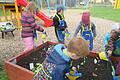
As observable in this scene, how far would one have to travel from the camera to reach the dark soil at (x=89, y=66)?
3117 mm

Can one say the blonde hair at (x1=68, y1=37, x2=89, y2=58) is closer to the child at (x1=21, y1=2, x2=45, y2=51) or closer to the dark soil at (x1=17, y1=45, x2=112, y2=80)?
the dark soil at (x1=17, y1=45, x2=112, y2=80)

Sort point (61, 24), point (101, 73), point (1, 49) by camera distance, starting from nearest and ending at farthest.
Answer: point (101, 73) → point (61, 24) → point (1, 49)

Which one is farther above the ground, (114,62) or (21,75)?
(114,62)

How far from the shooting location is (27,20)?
3670 mm

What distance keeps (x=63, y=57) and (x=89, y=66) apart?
182cm

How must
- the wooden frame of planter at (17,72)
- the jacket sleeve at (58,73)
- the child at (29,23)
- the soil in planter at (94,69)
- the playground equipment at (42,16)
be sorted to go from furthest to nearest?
the playground equipment at (42,16)
the child at (29,23)
the soil in planter at (94,69)
the wooden frame of planter at (17,72)
the jacket sleeve at (58,73)

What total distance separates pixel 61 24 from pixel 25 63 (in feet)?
5.02

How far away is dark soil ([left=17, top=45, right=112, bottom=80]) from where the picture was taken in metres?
3.12

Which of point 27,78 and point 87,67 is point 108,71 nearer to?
point 87,67

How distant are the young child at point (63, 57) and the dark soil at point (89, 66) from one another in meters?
1.31

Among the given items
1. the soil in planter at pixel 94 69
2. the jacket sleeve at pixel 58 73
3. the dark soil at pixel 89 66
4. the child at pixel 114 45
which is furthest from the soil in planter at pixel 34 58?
the jacket sleeve at pixel 58 73

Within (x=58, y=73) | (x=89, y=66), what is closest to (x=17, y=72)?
(x=89, y=66)

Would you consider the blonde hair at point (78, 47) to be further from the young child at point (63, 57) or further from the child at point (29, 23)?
the child at point (29, 23)

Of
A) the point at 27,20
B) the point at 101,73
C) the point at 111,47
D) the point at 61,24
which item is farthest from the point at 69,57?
the point at 61,24
